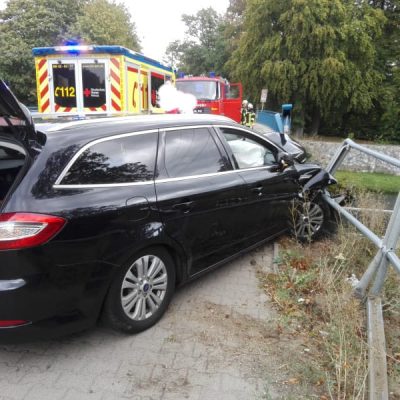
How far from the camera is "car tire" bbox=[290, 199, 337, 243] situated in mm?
4992

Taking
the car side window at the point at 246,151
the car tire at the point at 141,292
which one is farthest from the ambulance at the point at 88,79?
the car tire at the point at 141,292

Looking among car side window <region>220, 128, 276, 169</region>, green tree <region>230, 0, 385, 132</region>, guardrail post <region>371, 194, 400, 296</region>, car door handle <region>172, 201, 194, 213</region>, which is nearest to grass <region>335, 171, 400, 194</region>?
car side window <region>220, 128, 276, 169</region>

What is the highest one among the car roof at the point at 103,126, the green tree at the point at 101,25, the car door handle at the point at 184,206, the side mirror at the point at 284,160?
the green tree at the point at 101,25

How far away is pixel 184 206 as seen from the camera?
3.41 meters

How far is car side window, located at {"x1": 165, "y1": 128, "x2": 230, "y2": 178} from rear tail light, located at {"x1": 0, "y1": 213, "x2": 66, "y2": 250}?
3.87 ft

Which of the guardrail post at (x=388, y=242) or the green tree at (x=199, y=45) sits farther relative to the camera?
Answer: the green tree at (x=199, y=45)

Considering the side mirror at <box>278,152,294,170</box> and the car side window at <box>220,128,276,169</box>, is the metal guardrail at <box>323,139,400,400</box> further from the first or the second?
the car side window at <box>220,128,276,169</box>

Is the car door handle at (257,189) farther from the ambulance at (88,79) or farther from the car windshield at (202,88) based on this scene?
the car windshield at (202,88)

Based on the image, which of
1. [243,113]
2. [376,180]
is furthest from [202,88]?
[376,180]

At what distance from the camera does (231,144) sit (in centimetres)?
425

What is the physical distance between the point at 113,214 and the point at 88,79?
529 cm

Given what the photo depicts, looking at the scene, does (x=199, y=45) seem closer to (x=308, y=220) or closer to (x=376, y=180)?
(x=376, y=180)

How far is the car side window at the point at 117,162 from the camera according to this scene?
2854 mm

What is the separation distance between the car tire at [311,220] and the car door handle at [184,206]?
1.82 m
